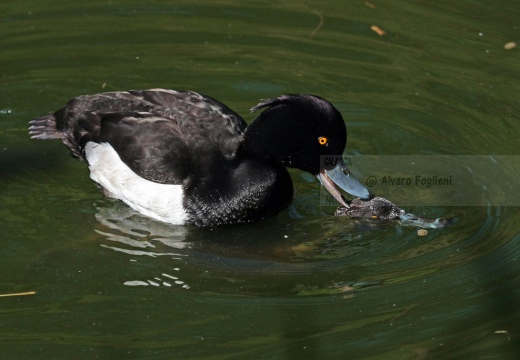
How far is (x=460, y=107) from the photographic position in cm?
955

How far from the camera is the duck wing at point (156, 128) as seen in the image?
782cm

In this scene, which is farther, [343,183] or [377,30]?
[377,30]

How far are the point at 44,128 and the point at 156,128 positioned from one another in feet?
4.47

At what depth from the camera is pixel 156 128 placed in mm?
7906

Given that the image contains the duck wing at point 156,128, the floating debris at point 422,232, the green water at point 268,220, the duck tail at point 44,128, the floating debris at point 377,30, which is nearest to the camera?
the green water at point 268,220

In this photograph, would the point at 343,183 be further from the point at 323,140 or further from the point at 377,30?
the point at 377,30

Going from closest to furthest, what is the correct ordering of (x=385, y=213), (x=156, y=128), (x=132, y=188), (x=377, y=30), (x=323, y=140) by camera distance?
(x=323, y=140) < (x=385, y=213) < (x=156, y=128) < (x=132, y=188) < (x=377, y=30)

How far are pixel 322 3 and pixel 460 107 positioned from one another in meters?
2.85

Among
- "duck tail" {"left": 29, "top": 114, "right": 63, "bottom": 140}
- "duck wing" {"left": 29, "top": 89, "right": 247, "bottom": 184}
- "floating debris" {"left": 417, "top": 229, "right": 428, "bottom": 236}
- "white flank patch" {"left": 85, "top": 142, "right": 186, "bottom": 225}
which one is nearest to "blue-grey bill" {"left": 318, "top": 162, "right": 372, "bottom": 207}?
"floating debris" {"left": 417, "top": 229, "right": 428, "bottom": 236}

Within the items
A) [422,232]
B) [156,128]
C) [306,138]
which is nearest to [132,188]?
[156,128]

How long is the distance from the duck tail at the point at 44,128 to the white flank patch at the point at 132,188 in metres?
0.47

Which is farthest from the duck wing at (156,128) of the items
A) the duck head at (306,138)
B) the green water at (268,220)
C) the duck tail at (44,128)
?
the green water at (268,220)

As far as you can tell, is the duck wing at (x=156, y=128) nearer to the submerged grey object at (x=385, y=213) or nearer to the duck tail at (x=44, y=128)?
the duck tail at (x=44, y=128)

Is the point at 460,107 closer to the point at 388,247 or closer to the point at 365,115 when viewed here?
the point at 365,115
